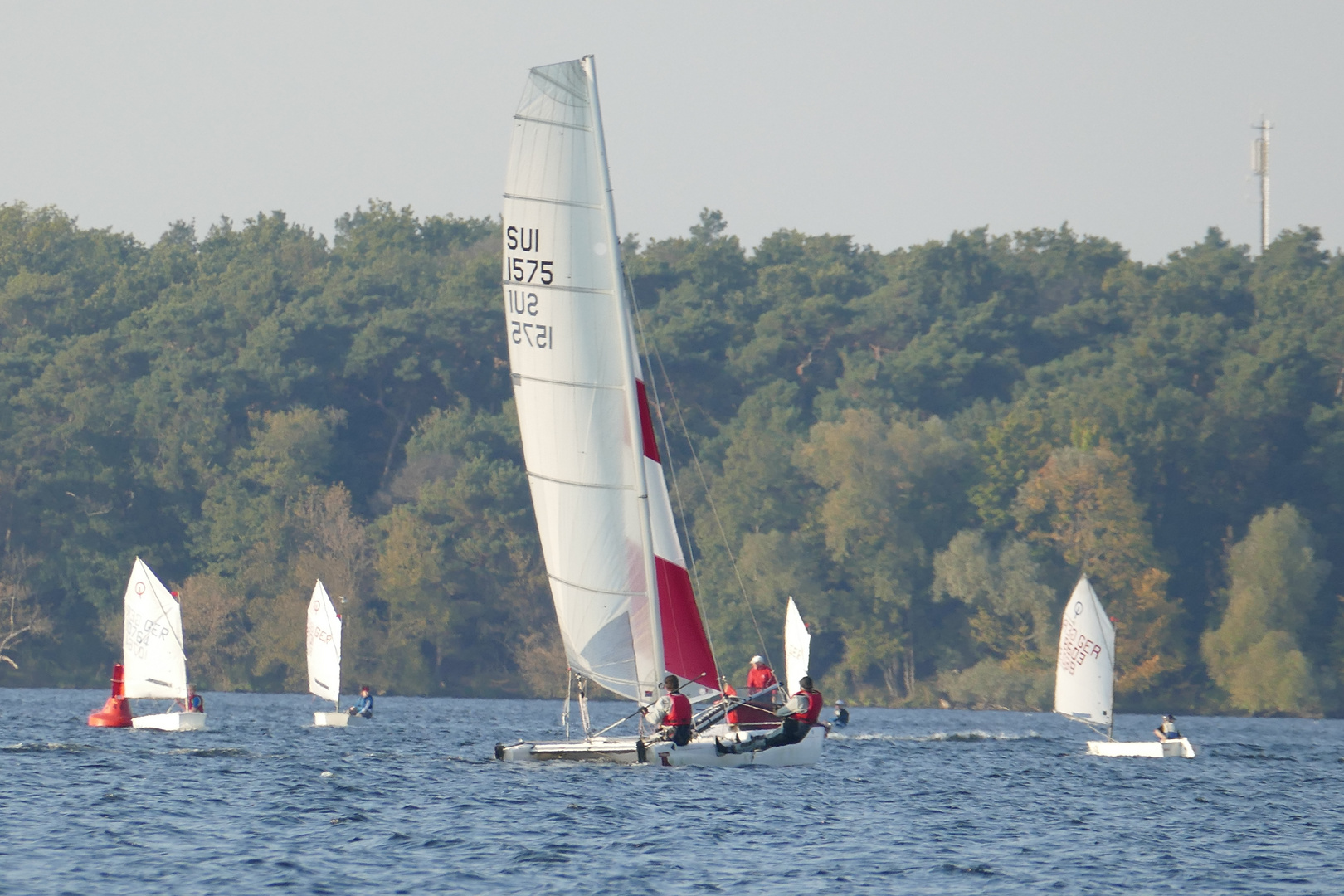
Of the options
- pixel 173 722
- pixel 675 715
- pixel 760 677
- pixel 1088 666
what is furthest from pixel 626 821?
pixel 1088 666

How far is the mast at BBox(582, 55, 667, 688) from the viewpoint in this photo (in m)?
33.2

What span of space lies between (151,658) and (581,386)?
64.3 ft

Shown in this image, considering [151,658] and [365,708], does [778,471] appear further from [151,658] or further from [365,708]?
[151,658]

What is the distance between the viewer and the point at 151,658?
4853 cm

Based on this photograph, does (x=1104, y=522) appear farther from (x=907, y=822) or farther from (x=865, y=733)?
(x=907, y=822)

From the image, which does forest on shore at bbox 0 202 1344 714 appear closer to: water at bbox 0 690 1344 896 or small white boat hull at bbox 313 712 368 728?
→ small white boat hull at bbox 313 712 368 728

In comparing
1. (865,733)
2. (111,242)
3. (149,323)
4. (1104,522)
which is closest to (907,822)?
(865,733)

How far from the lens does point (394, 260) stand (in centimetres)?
12256

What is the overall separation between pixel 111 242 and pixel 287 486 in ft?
121

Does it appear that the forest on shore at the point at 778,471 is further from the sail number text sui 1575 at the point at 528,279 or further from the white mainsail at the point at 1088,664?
the sail number text sui 1575 at the point at 528,279

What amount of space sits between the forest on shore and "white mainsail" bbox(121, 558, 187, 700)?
129ft

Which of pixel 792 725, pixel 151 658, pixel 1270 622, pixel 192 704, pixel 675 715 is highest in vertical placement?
pixel 1270 622

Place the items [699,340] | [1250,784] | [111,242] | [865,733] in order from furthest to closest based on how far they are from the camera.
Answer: [111,242], [699,340], [865,733], [1250,784]

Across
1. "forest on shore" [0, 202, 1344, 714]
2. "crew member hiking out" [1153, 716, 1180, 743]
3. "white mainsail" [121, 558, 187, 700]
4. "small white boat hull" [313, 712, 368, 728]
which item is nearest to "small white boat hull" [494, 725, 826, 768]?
"crew member hiking out" [1153, 716, 1180, 743]
